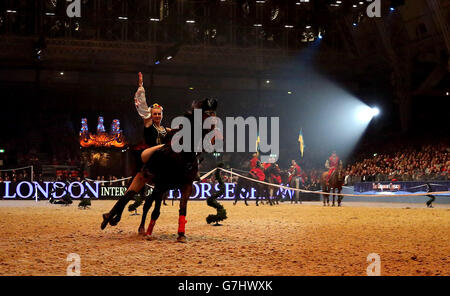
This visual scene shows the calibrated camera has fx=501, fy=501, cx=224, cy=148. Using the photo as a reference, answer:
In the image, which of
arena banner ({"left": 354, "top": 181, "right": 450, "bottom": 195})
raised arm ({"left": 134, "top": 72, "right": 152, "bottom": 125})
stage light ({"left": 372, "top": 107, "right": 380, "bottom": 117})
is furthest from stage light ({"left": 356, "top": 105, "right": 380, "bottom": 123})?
raised arm ({"left": 134, "top": 72, "right": 152, "bottom": 125})

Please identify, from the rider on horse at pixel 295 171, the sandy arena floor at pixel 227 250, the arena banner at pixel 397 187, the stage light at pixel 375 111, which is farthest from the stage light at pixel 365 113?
the sandy arena floor at pixel 227 250

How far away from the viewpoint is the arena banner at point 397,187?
74.2 ft

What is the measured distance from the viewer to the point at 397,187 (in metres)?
25.0

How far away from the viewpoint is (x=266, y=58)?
39.9m

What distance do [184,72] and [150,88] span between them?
10.2 ft

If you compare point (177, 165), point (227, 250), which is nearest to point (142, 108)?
point (177, 165)

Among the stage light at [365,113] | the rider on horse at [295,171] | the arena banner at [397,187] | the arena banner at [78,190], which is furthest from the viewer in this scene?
the stage light at [365,113]

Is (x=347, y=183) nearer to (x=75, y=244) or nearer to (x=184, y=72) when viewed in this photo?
(x=184, y=72)

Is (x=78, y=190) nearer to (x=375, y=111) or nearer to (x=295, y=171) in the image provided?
(x=295, y=171)

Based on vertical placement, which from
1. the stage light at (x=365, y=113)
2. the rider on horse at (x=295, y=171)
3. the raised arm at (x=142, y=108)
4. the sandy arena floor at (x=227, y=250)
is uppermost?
the stage light at (x=365, y=113)

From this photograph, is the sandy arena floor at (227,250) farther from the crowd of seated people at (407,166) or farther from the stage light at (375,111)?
the stage light at (375,111)

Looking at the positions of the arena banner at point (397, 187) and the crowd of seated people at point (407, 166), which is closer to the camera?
the arena banner at point (397, 187)

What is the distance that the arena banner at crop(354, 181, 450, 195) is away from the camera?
22.6 metres
